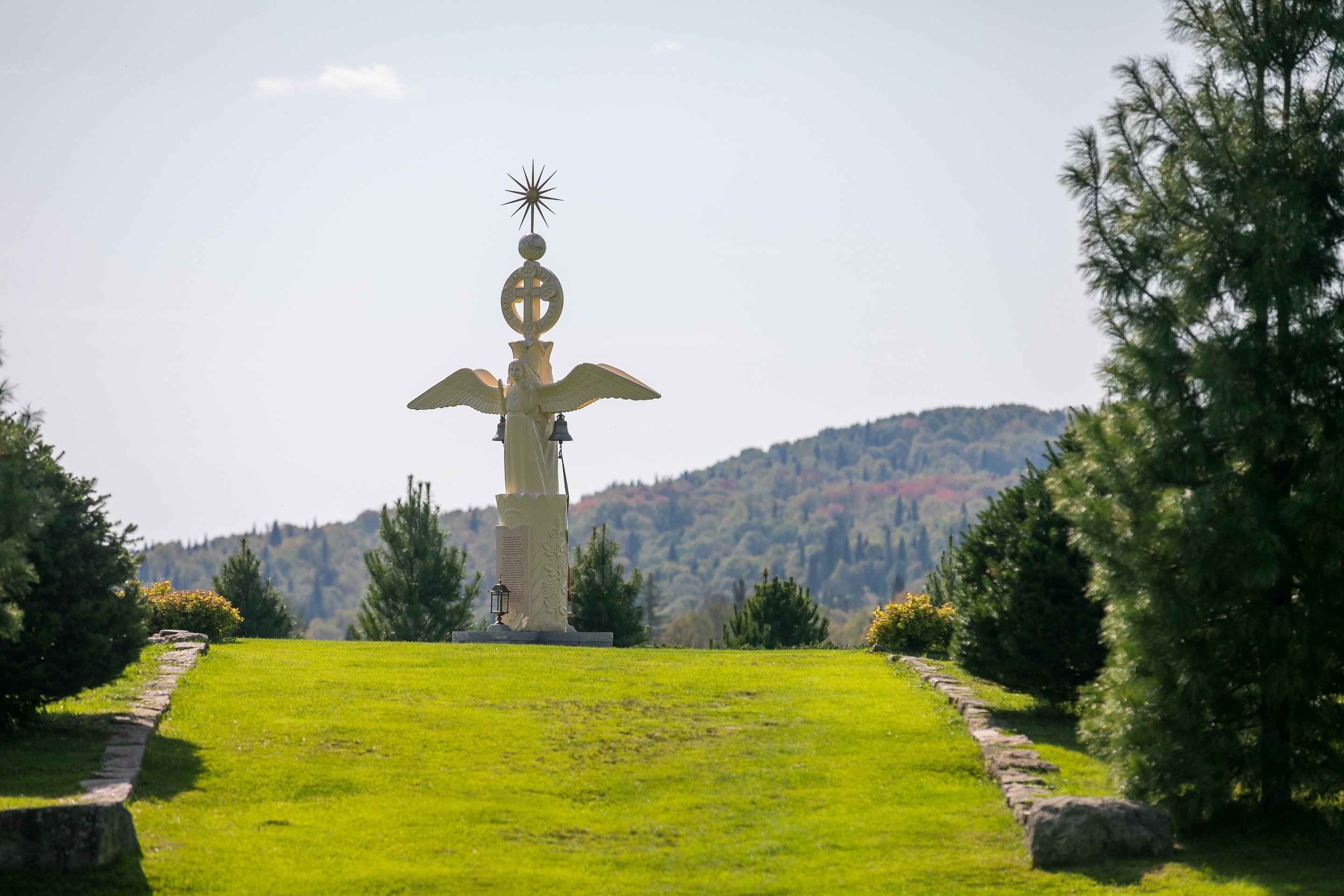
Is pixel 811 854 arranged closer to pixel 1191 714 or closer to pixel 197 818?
pixel 1191 714

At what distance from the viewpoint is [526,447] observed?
22828 millimetres

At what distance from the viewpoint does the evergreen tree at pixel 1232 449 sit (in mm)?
9555

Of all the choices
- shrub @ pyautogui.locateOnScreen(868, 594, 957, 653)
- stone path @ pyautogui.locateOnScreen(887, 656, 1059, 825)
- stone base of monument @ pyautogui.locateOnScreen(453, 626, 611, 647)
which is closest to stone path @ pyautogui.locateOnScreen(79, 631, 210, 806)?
stone base of monument @ pyautogui.locateOnScreen(453, 626, 611, 647)

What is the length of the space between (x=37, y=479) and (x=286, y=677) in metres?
6.34

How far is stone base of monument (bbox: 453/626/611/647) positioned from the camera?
21.9m

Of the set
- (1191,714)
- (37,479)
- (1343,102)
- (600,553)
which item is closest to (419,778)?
(37,479)

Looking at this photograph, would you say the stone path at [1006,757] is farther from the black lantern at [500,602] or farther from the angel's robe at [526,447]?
the angel's robe at [526,447]

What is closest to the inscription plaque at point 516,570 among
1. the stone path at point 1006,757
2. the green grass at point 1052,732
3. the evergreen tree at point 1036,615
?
the green grass at point 1052,732

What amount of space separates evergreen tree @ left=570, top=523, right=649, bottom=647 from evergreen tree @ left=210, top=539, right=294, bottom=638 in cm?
685

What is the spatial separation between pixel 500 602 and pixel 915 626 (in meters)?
7.16

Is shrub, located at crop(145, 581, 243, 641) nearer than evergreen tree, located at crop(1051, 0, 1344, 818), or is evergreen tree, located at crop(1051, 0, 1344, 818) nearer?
evergreen tree, located at crop(1051, 0, 1344, 818)

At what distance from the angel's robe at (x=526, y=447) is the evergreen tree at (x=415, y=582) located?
551cm

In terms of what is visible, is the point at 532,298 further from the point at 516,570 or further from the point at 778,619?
the point at 778,619

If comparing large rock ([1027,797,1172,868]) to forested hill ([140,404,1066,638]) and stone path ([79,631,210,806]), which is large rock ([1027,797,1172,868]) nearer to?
stone path ([79,631,210,806])
